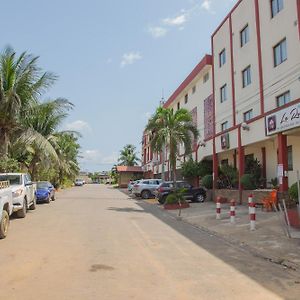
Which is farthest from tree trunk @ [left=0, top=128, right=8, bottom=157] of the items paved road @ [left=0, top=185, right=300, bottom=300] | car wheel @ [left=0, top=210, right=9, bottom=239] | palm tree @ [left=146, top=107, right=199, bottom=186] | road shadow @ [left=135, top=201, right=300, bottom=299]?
road shadow @ [left=135, top=201, right=300, bottom=299]

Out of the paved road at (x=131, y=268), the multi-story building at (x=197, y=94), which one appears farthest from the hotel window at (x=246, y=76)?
the paved road at (x=131, y=268)

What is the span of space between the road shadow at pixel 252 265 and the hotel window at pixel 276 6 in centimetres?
1467

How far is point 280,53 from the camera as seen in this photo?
76.2ft

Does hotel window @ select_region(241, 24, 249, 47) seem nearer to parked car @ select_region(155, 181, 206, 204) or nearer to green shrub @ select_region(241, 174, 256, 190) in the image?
green shrub @ select_region(241, 174, 256, 190)

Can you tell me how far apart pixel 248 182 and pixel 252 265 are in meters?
15.4

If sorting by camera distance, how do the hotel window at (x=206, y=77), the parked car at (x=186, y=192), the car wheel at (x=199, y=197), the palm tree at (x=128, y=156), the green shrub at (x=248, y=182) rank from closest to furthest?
the green shrub at (x=248, y=182) → the parked car at (x=186, y=192) → the car wheel at (x=199, y=197) → the hotel window at (x=206, y=77) → the palm tree at (x=128, y=156)

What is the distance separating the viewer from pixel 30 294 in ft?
20.6

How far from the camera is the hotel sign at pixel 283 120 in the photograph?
58.6ft

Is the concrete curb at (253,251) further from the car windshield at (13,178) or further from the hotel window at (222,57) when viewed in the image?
the hotel window at (222,57)

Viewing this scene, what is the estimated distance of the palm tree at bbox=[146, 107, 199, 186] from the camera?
91.2ft

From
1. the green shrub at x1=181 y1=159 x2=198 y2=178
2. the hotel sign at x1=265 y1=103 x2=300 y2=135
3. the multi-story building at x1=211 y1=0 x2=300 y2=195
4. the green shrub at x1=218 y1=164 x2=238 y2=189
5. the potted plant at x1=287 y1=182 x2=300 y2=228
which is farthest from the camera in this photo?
the green shrub at x1=181 y1=159 x2=198 y2=178

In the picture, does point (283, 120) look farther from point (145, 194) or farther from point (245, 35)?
point (145, 194)

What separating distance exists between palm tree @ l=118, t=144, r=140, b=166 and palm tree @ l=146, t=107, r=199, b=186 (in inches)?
2812

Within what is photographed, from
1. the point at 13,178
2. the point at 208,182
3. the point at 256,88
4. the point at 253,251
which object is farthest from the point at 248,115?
the point at 253,251
